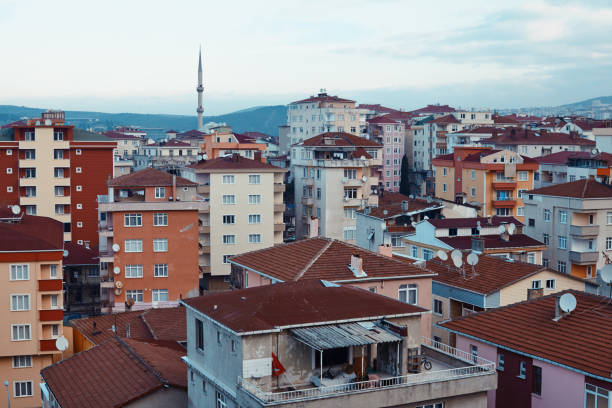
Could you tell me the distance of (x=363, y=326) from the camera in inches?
761

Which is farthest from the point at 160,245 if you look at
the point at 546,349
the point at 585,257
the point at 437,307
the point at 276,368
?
the point at 276,368

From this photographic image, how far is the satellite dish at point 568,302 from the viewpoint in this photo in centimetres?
2234

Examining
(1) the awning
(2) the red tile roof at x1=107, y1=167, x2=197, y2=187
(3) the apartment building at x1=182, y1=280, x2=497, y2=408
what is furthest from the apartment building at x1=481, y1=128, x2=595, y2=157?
(1) the awning

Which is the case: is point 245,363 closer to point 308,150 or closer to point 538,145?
point 308,150

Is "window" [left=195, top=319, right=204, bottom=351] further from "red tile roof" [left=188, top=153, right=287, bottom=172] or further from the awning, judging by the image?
"red tile roof" [left=188, top=153, right=287, bottom=172]

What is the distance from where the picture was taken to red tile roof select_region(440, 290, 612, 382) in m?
20.7

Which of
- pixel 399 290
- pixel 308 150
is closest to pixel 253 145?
pixel 308 150

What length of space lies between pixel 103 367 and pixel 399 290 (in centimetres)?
1084

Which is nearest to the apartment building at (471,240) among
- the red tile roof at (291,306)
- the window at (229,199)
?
the window at (229,199)

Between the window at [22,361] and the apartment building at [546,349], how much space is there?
72.3 ft

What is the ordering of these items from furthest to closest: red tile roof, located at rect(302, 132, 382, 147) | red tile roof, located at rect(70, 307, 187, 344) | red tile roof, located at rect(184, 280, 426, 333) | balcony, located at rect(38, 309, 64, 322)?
red tile roof, located at rect(302, 132, 382, 147) → balcony, located at rect(38, 309, 64, 322) → red tile roof, located at rect(70, 307, 187, 344) → red tile roof, located at rect(184, 280, 426, 333)

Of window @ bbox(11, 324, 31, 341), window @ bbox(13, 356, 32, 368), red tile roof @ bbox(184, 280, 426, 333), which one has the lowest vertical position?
window @ bbox(13, 356, 32, 368)

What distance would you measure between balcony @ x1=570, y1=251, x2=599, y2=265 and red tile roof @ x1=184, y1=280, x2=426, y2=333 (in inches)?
1280

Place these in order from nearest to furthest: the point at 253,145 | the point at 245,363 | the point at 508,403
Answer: the point at 245,363 < the point at 508,403 < the point at 253,145
